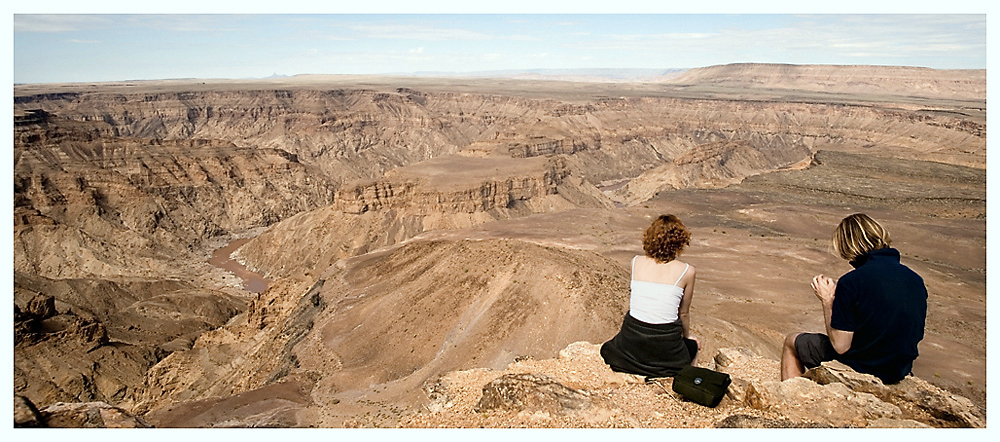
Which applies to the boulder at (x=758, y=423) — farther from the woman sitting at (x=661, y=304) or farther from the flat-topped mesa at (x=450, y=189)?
the flat-topped mesa at (x=450, y=189)

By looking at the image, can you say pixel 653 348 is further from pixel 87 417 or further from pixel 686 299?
pixel 87 417

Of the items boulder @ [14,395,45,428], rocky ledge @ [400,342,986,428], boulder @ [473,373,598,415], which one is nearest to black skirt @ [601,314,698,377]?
rocky ledge @ [400,342,986,428]

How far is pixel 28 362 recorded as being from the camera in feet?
87.8

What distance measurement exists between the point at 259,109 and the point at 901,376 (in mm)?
154371

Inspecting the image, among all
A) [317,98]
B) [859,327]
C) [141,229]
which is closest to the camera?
[859,327]

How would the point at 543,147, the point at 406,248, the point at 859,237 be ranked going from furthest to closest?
the point at 543,147 < the point at 406,248 < the point at 859,237

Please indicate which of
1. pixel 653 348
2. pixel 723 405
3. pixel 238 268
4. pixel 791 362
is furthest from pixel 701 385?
pixel 238 268

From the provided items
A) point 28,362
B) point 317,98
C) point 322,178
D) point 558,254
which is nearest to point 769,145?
point 322,178

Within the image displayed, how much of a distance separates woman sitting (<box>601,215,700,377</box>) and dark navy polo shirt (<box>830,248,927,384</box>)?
5.02 ft

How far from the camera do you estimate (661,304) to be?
6.88 m

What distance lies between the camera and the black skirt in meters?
7.07

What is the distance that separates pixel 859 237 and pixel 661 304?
2.09 meters

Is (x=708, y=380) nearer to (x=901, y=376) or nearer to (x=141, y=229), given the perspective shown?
(x=901, y=376)

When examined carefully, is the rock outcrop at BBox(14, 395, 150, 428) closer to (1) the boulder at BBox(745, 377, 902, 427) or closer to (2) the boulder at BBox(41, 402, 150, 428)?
(2) the boulder at BBox(41, 402, 150, 428)
